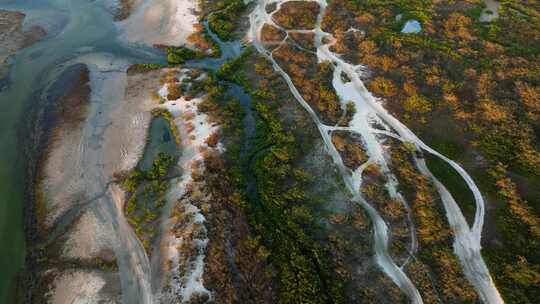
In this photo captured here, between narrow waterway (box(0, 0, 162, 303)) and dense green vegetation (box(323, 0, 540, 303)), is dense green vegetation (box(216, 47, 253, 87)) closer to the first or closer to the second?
narrow waterway (box(0, 0, 162, 303))

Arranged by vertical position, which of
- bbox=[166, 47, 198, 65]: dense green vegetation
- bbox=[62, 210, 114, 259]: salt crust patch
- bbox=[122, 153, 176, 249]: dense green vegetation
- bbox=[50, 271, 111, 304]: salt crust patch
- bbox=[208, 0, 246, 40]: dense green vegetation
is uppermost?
bbox=[208, 0, 246, 40]: dense green vegetation

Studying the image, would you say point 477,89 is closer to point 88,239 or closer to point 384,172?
point 384,172

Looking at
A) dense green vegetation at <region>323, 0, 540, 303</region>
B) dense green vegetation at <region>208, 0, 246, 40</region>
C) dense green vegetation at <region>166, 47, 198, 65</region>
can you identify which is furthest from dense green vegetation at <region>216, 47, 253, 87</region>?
dense green vegetation at <region>323, 0, 540, 303</region>

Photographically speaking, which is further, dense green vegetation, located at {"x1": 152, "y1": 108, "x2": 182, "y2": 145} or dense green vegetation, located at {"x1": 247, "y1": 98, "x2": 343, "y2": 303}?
dense green vegetation, located at {"x1": 152, "y1": 108, "x2": 182, "y2": 145}

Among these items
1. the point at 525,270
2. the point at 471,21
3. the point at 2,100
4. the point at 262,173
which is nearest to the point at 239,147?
the point at 262,173

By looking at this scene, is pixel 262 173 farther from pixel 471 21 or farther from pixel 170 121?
pixel 471 21

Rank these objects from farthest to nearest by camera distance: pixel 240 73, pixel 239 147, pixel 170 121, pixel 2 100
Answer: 1. pixel 240 73
2. pixel 2 100
3. pixel 170 121
4. pixel 239 147

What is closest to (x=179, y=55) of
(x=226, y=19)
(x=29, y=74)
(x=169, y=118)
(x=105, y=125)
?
(x=226, y=19)

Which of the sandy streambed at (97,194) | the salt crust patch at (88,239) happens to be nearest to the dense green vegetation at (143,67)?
the sandy streambed at (97,194)
